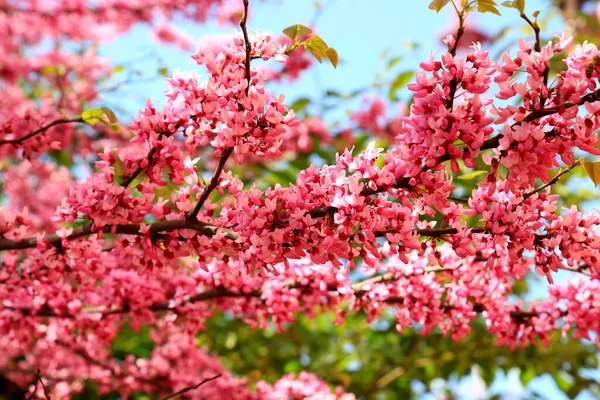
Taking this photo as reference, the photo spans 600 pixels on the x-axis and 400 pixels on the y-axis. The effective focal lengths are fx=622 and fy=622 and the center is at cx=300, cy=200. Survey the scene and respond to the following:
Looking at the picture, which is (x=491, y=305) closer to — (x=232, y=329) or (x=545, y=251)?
Answer: (x=545, y=251)

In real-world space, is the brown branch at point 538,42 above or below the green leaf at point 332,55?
below

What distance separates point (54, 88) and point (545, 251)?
614 centimetres

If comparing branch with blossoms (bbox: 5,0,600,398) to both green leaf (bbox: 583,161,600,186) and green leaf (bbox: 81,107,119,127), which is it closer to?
green leaf (bbox: 583,161,600,186)

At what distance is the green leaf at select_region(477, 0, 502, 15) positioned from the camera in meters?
1.69

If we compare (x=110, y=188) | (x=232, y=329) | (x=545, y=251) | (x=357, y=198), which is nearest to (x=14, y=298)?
(x=110, y=188)

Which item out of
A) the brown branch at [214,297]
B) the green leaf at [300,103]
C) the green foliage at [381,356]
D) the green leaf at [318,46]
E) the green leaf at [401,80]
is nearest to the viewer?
the green leaf at [318,46]

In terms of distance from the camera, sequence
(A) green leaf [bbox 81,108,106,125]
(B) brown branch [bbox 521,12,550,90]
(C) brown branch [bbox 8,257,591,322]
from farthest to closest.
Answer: (C) brown branch [bbox 8,257,591,322], (A) green leaf [bbox 81,108,106,125], (B) brown branch [bbox 521,12,550,90]

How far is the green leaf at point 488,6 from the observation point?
1.69 metres

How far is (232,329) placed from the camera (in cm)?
462

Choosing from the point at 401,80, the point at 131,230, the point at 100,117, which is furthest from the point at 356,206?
the point at 401,80

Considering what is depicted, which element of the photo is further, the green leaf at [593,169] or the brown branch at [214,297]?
the brown branch at [214,297]

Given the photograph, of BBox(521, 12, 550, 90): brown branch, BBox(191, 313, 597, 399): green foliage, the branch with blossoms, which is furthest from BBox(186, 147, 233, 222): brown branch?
BBox(191, 313, 597, 399): green foliage

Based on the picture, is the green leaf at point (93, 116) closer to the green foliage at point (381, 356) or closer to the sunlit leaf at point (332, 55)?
the sunlit leaf at point (332, 55)

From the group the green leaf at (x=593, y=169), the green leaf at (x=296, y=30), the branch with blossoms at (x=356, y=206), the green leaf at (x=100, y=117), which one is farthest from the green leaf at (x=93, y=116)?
the green leaf at (x=593, y=169)
